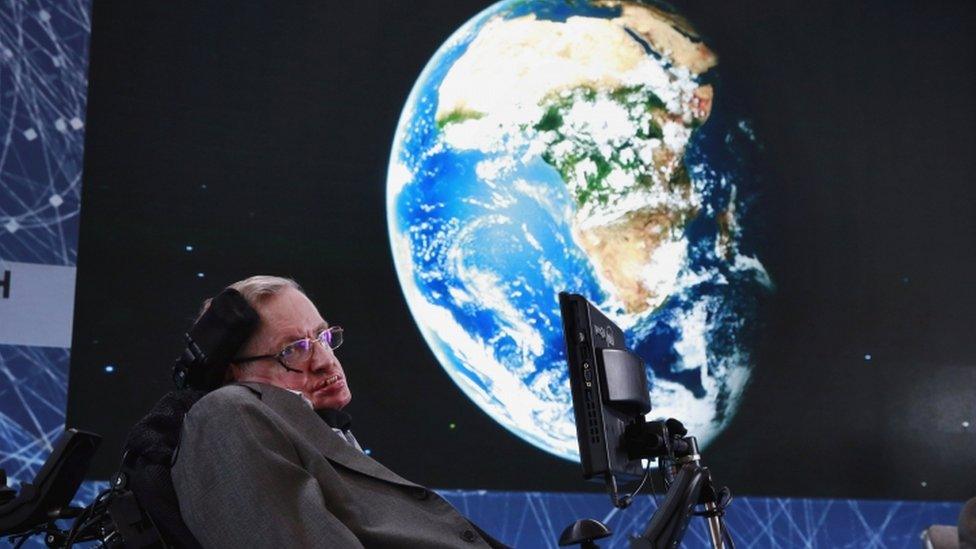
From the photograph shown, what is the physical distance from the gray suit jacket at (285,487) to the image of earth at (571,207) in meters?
2.70

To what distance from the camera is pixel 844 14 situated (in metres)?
6.14

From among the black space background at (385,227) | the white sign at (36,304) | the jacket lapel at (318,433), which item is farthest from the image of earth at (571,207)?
the jacket lapel at (318,433)

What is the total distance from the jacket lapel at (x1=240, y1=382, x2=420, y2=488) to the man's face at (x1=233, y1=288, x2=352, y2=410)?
0.20 m

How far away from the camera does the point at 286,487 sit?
204 cm

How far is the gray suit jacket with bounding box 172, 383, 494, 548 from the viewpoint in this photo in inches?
78.6

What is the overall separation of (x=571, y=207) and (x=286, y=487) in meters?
3.39

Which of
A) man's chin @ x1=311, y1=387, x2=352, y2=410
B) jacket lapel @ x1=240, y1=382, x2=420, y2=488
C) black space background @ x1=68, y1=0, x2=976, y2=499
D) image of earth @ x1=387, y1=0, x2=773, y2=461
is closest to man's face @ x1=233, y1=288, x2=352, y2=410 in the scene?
man's chin @ x1=311, y1=387, x2=352, y2=410

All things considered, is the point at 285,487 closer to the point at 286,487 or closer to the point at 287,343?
the point at 286,487

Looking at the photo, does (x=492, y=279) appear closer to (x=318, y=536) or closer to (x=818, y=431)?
(x=818, y=431)

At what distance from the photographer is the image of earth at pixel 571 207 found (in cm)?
501

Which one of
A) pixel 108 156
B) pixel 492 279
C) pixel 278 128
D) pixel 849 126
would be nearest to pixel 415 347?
pixel 492 279

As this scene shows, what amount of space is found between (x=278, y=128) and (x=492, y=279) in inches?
44.6

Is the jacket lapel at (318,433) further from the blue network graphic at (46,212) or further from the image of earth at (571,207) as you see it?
the image of earth at (571,207)

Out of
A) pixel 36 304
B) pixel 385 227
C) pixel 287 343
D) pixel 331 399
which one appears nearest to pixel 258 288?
pixel 287 343
